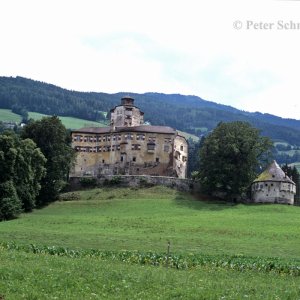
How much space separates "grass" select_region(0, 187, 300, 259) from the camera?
2094 inches

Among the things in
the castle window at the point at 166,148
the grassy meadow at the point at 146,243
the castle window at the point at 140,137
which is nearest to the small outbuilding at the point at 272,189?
the grassy meadow at the point at 146,243

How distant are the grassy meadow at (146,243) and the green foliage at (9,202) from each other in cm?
208

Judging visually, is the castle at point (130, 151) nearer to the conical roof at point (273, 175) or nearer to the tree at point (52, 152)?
the tree at point (52, 152)

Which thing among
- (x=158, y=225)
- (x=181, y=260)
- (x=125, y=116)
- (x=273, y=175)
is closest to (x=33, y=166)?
(x=158, y=225)

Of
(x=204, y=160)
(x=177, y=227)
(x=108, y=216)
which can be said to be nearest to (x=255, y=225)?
(x=177, y=227)

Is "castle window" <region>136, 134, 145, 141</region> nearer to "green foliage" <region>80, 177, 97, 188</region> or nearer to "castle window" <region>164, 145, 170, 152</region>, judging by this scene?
"castle window" <region>164, 145, 170, 152</region>

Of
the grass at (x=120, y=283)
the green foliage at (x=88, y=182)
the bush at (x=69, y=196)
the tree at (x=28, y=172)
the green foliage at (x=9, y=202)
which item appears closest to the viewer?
the grass at (x=120, y=283)

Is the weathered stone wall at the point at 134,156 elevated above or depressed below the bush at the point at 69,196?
above

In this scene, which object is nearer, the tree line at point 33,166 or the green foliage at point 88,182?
the tree line at point 33,166

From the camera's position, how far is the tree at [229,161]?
103 m

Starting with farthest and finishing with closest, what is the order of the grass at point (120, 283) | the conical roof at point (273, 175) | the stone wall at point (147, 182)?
the stone wall at point (147, 182) < the conical roof at point (273, 175) < the grass at point (120, 283)

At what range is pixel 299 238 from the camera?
63719mm

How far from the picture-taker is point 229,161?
340ft

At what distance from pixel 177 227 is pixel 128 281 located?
45.1 metres
